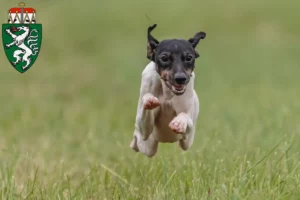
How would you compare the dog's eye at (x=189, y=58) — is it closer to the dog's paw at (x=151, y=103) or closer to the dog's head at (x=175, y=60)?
the dog's head at (x=175, y=60)

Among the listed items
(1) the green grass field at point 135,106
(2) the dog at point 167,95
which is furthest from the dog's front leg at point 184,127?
(1) the green grass field at point 135,106

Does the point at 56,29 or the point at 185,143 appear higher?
the point at 56,29

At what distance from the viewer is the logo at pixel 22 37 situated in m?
5.59

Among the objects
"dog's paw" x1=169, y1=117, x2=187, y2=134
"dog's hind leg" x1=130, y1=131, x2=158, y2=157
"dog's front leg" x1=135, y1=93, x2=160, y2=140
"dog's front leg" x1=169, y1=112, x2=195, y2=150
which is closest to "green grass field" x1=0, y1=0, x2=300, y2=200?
"dog's hind leg" x1=130, y1=131, x2=158, y2=157

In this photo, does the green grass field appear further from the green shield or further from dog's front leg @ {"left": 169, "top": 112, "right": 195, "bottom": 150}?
the green shield

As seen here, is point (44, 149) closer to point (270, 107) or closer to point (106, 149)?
point (106, 149)

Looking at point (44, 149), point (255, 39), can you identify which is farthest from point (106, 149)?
point (255, 39)

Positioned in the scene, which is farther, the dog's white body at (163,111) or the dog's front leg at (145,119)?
the dog's white body at (163,111)

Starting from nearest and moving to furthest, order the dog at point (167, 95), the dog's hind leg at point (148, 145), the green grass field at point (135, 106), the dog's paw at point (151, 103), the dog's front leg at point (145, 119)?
the dog at point (167, 95), the dog's paw at point (151, 103), the dog's front leg at point (145, 119), the dog's hind leg at point (148, 145), the green grass field at point (135, 106)

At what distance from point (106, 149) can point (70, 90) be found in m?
5.50

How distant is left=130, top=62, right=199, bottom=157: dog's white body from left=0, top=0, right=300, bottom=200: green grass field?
2.07 ft

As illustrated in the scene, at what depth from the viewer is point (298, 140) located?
26.7ft

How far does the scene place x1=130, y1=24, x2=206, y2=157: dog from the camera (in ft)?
14.7

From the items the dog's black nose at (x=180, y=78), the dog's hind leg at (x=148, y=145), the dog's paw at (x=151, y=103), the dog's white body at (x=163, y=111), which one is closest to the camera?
the dog's black nose at (x=180, y=78)
